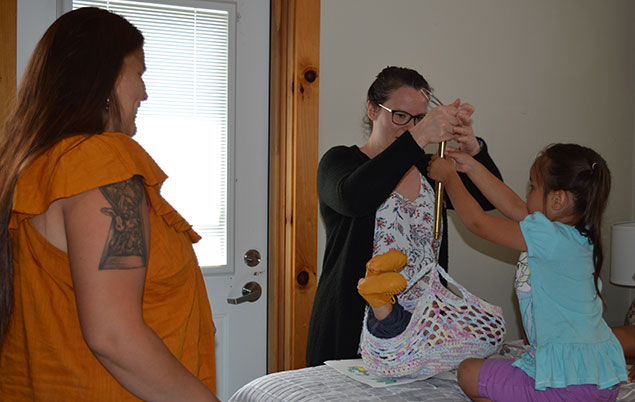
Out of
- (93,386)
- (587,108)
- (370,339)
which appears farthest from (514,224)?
(587,108)

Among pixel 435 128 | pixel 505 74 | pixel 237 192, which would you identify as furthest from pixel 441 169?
pixel 505 74

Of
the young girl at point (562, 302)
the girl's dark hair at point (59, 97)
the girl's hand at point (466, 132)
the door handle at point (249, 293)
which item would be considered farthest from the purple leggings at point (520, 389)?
the girl's dark hair at point (59, 97)

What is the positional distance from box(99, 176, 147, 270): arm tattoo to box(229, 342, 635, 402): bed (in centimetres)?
76

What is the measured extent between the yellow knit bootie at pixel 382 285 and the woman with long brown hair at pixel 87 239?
0.51m

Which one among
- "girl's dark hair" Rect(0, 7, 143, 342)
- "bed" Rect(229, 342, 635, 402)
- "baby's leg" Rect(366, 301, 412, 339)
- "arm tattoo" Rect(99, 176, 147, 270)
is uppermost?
"girl's dark hair" Rect(0, 7, 143, 342)

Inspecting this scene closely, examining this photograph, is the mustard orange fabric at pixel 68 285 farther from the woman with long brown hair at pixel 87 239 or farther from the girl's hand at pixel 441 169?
the girl's hand at pixel 441 169

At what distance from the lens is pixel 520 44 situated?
2.52 metres

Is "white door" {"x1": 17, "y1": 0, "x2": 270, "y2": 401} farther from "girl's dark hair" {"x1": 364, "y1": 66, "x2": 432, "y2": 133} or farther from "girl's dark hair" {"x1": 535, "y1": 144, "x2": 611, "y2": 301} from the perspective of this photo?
Result: "girl's dark hair" {"x1": 535, "y1": 144, "x2": 611, "y2": 301}

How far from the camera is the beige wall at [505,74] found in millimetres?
2162

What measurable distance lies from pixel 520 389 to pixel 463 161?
2.14ft

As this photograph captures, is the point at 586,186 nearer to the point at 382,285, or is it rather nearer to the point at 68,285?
the point at 382,285

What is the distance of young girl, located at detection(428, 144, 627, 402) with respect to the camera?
135 cm

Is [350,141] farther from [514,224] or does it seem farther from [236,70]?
[514,224]

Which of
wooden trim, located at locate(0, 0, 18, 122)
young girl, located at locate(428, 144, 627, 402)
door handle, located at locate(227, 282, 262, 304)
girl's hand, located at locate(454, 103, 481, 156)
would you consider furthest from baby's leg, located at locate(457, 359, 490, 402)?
wooden trim, located at locate(0, 0, 18, 122)
